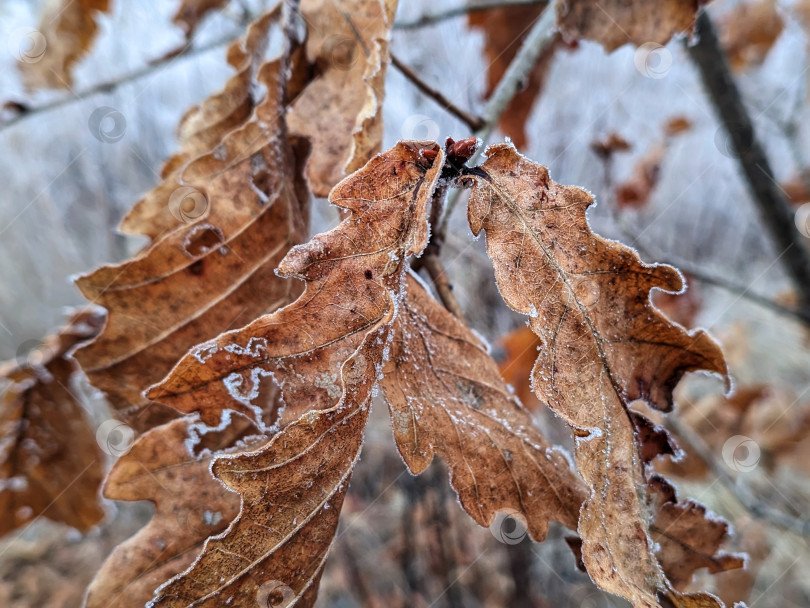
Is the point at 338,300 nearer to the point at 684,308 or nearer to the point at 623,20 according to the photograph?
the point at 623,20

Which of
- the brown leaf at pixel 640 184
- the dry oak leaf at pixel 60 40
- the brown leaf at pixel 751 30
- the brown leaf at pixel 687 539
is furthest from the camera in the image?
the brown leaf at pixel 640 184

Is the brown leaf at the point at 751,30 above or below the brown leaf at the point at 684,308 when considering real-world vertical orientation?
above

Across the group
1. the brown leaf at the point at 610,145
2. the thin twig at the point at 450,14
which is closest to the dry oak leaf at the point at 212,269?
the thin twig at the point at 450,14

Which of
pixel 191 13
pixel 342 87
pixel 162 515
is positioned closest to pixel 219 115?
pixel 342 87

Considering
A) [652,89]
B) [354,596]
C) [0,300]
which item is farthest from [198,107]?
[0,300]

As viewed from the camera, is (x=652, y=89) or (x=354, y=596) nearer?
(x=354, y=596)

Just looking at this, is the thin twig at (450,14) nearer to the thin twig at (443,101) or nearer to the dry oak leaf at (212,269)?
the thin twig at (443,101)

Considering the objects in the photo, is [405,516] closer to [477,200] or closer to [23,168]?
[477,200]
